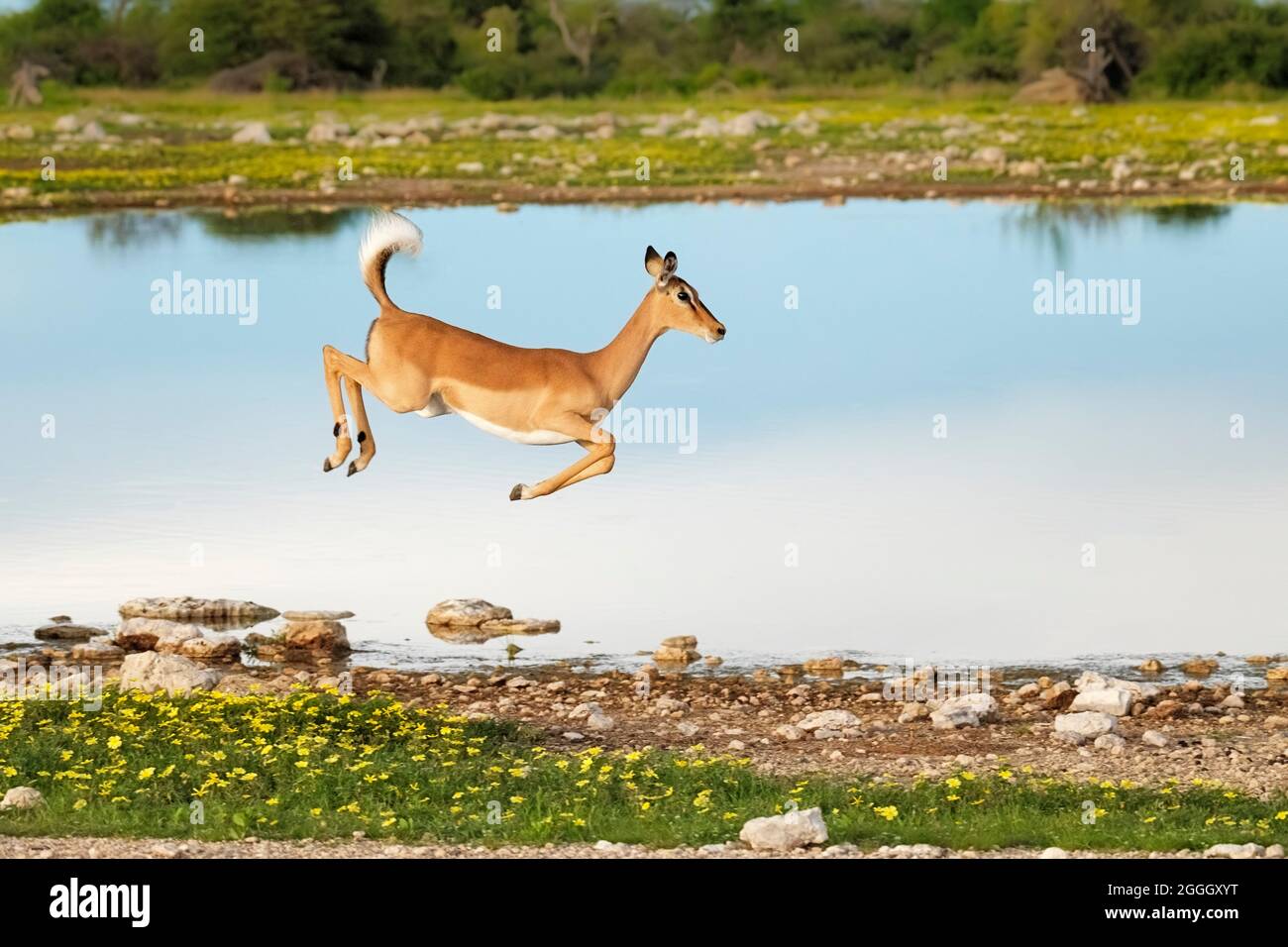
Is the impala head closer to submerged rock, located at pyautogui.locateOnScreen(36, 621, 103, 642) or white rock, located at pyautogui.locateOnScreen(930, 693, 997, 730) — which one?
white rock, located at pyautogui.locateOnScreen(930, 693, 997, 730)

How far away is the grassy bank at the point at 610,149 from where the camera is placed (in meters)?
46.0

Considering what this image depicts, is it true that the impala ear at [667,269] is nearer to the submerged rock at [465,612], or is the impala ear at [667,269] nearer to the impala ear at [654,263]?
the impala ear at [654,263]

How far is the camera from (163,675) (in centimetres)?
1731

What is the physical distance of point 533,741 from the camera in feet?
52.6

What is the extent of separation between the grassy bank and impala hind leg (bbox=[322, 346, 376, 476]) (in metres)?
31.1

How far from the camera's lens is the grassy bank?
46.0 m

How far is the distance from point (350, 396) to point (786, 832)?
3196mm

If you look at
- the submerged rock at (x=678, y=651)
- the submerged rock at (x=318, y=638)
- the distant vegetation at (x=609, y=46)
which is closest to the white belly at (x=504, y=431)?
the submerged rock at (x=678, y=651)

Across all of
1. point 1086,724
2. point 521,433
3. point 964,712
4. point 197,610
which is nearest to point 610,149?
point 197,610

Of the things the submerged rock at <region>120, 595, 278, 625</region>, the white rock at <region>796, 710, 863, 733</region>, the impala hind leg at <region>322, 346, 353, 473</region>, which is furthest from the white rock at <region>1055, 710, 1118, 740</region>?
the submerged rock at <region>120, 595, 278, 625</region>

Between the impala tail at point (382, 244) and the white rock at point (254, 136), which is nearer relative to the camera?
the impala tail at point (382, 244)

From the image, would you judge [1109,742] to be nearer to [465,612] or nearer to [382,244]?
[382,244]

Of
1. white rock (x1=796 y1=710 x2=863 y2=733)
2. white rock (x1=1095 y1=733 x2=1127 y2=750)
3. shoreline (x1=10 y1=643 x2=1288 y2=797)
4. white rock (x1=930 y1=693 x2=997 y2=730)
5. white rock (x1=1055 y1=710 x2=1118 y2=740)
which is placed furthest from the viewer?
white rock (x1=930 y1=693 x2=997 y2=730)

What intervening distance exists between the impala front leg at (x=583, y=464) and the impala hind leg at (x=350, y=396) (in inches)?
31.6
